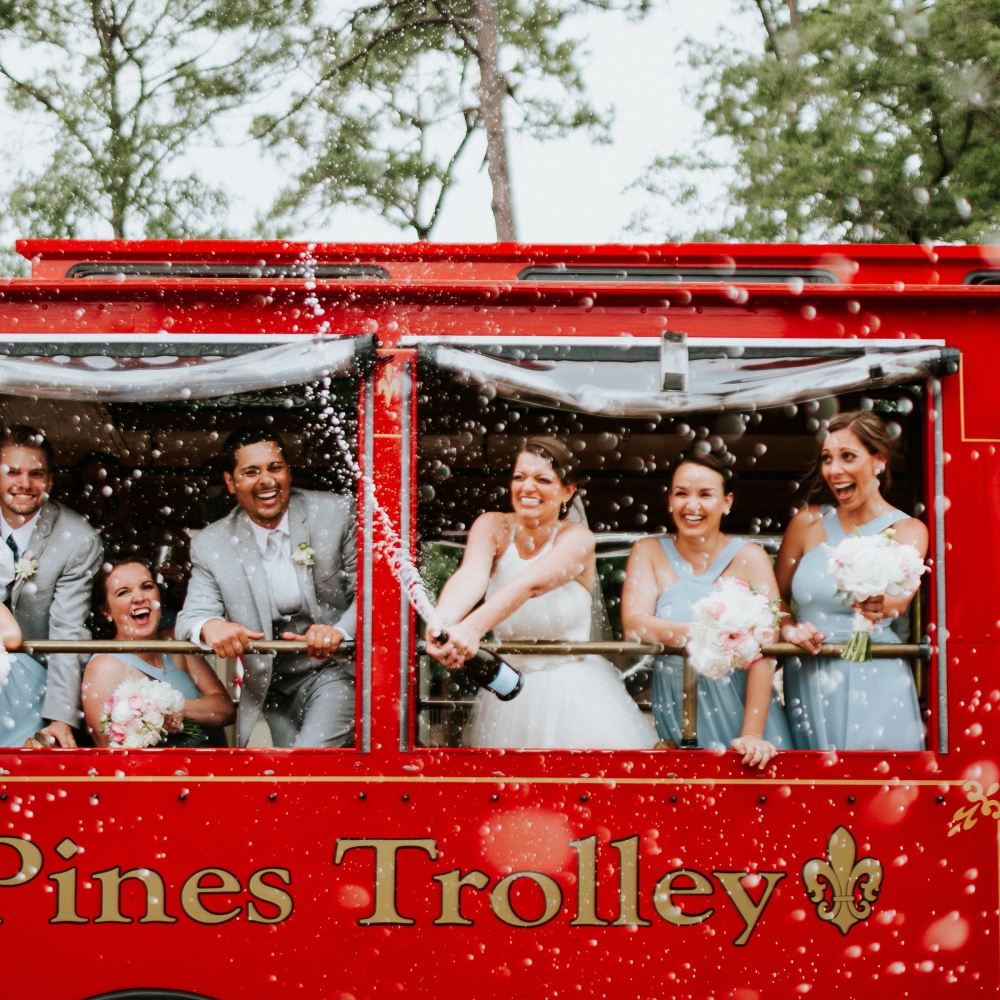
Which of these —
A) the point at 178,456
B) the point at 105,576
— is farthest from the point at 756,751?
the point at 178,456

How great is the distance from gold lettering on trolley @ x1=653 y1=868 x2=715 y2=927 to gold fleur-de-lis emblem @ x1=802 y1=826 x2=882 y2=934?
0.33 m

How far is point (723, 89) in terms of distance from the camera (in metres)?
15.9

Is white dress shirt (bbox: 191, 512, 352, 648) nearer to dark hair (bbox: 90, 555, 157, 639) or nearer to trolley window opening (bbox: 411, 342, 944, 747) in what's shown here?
dark hair (bbox: 90, 555, 157, 639)

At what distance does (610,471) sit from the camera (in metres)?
5.25

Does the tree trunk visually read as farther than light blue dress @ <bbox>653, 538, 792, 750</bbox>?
Yes

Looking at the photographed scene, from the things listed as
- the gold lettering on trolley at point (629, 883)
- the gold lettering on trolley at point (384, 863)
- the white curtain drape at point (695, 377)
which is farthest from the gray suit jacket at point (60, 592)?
the gold lettering on trolley at point (629, 883)

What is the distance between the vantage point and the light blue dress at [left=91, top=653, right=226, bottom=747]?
394 centimetres

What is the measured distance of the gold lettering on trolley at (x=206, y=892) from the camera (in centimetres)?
333

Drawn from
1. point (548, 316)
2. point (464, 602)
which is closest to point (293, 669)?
point (464, 602)

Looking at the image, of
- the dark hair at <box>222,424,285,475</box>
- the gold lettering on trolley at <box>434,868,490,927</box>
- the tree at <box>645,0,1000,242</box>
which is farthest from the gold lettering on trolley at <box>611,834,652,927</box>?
the tree at <box>645,0,1000,242</box>

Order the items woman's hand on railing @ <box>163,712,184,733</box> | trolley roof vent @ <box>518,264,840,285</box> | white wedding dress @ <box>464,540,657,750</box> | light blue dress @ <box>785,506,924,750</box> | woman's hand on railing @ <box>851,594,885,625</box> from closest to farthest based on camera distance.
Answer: woman's hand on railing @ <box>851,594,885,625</box> < light blue dress @ <box>785,506,924,750</box> < woman's hand on railing @ <box>163,712,184,733</box> < white wedding dress @ <box>464,540,657,750</box> < trolley roof vent @ <box>518,264,840,285</box>

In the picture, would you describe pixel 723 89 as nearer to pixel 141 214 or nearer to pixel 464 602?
pixel 141 214

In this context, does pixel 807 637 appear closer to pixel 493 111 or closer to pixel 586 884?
pixel 586 884

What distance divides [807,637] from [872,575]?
298mm
